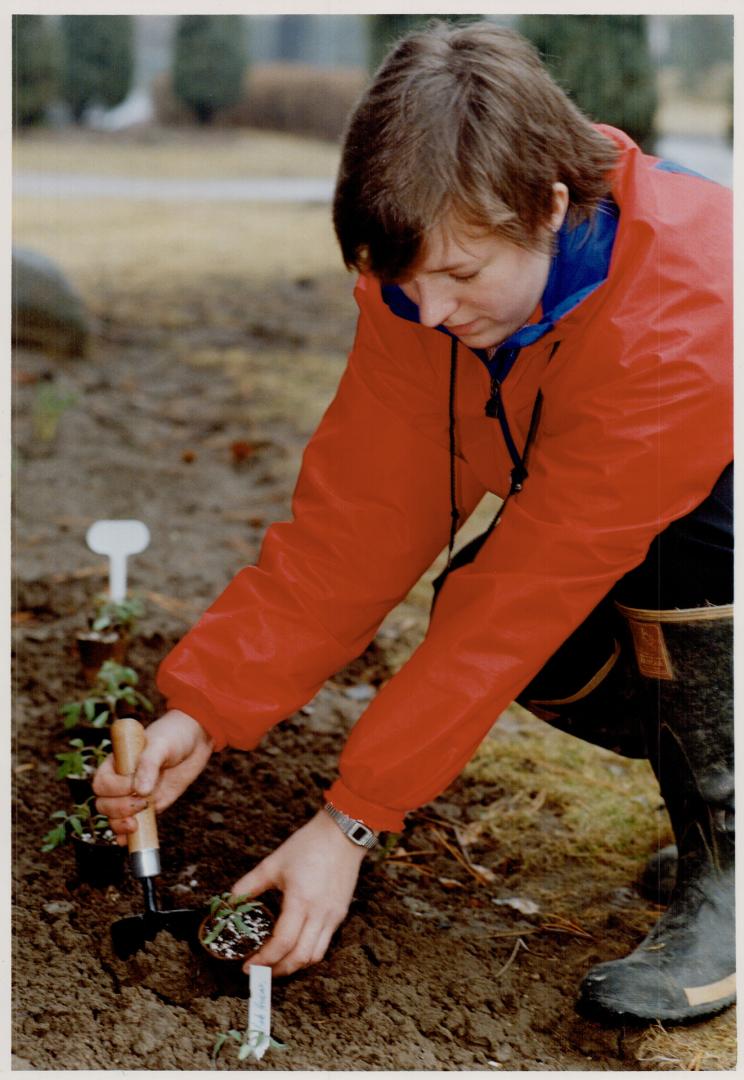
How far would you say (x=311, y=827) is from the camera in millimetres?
1802

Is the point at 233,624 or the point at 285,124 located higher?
the point at 233,624

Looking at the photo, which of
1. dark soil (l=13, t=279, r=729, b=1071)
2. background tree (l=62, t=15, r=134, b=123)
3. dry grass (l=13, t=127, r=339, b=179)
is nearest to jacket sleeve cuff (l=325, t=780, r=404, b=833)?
dark soil (l=13, t=279, r=729, b=1071)

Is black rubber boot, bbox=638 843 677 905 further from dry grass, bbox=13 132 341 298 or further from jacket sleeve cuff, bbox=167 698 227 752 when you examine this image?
dry grass, bbox=13 132 341 298

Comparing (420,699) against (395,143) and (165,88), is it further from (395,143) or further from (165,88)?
(165,88)

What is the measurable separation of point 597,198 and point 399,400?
476 mm

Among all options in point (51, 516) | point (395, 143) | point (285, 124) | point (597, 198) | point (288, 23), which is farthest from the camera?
point (288, 23)

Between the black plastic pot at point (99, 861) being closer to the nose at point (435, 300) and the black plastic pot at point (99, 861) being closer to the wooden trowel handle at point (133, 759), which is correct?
the wooden trowel handle at point (133, 759)

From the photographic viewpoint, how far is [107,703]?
2523 millimetres

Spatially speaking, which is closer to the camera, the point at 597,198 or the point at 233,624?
the point at 597,198

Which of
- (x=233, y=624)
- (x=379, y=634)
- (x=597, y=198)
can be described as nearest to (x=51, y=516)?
(x=379, y=634)

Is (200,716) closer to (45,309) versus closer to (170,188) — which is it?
(45,309)

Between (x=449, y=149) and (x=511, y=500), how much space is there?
1.85 ft

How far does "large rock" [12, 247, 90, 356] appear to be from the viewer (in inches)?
200

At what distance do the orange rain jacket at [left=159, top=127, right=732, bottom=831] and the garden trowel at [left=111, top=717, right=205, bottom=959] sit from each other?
114 millimetres
